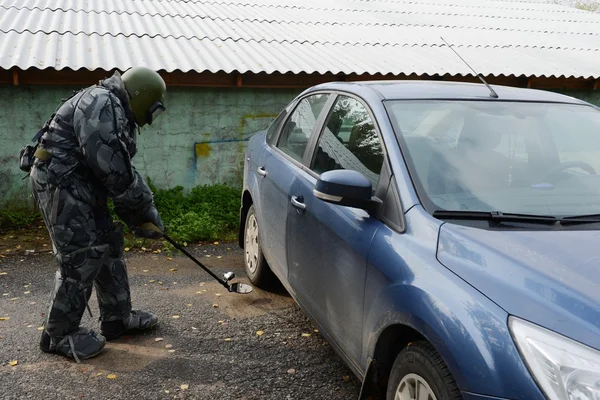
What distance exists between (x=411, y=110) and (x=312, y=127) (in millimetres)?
863

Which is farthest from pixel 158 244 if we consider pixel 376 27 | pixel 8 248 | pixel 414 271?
pixel 376 27

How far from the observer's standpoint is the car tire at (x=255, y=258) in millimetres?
4666

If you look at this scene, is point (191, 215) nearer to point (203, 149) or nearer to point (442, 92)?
point (203, 149)

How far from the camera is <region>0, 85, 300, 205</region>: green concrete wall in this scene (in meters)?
6.92

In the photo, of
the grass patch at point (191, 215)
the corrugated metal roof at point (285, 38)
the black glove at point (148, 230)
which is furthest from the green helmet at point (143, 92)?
the corrugated metal roof at point (285, 38)

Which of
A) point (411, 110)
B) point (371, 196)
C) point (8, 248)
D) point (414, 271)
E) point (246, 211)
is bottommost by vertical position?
point (8, 248)

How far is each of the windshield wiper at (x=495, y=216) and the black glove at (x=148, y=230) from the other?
A: 6.50 ft

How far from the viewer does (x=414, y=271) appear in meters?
2.33

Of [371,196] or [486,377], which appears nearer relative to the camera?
[486,377]

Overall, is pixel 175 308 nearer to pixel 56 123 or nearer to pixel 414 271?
pixel 56 123

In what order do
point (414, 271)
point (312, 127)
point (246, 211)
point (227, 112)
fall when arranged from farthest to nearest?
point (227, 112) < point (246, 211) < point (312, 127) < point (414, 271)

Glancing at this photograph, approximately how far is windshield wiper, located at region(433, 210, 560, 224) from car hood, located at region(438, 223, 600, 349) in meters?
0.09

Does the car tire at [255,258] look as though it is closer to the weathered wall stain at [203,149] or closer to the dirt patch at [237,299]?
the dirt patch at [237,299]

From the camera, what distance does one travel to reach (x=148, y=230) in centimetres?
375
